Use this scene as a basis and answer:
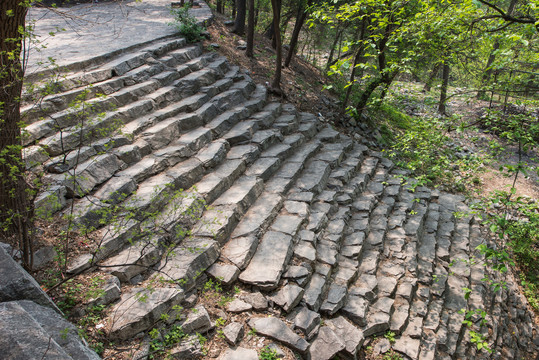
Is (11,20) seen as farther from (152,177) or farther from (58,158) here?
(152,177)

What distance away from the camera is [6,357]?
1.96 m

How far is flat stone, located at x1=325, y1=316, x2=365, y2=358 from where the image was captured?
3946mm

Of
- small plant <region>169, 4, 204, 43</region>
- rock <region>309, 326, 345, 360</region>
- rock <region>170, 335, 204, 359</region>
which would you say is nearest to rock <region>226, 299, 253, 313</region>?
rock <region>170, 335, 204, 359</region>

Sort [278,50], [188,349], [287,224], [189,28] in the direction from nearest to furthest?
[188,349]
[287,224]
[278,50]
[189,28]

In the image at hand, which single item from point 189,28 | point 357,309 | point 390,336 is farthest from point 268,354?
point 189,28

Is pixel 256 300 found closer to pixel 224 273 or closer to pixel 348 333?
pixel 224 273

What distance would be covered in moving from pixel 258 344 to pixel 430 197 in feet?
21.2

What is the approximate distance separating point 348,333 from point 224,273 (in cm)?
172

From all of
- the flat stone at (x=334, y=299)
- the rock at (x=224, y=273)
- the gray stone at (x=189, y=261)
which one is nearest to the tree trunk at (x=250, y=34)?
the gray stone at (x=189, y=261)

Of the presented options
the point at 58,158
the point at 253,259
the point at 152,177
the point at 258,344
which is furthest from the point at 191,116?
the point at 258,344

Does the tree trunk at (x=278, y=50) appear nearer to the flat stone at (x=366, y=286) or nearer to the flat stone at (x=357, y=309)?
the flat stone at (x=366, y=286)

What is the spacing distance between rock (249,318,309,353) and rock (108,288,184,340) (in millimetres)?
930

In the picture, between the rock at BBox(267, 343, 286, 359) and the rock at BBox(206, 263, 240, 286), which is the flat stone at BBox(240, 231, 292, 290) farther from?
the rock at BBox(267, 343, 286, 359)

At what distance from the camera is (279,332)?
372cm
